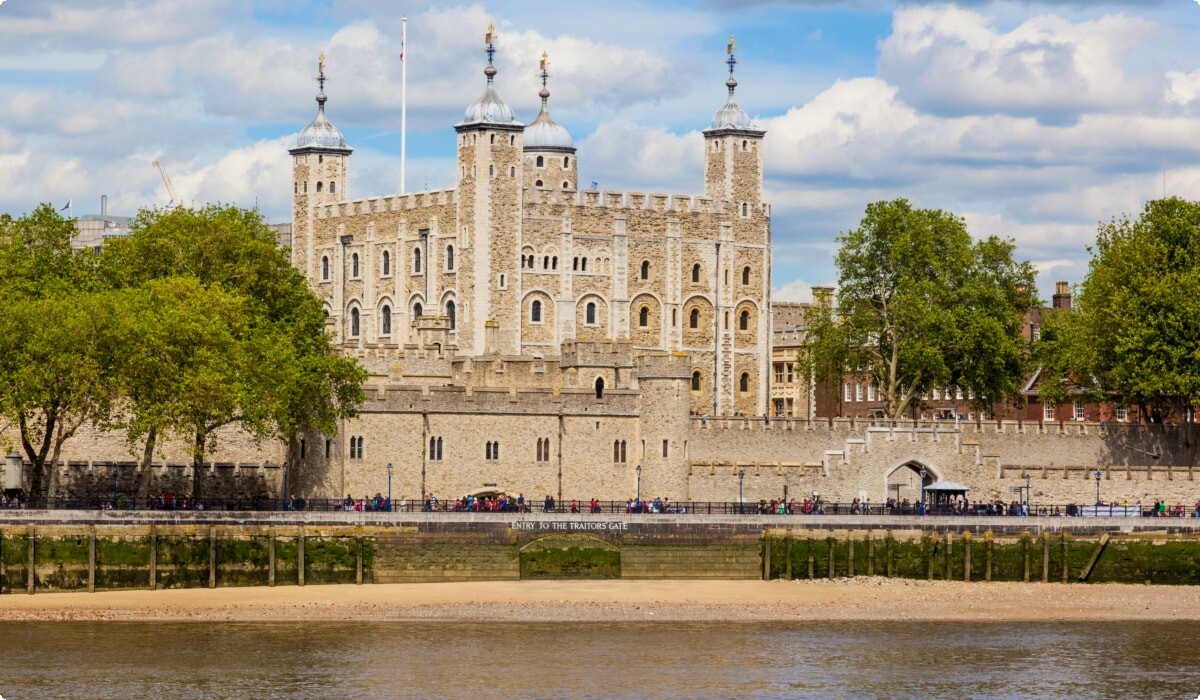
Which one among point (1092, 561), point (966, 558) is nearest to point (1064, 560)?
point (1092, 561)

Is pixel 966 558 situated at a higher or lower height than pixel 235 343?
lower

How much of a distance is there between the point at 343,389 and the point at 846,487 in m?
18.0

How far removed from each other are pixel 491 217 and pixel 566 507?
36681 millimetres

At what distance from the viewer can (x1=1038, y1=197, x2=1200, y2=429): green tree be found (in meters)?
96.1

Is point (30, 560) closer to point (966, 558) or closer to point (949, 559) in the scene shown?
point (949, 559)

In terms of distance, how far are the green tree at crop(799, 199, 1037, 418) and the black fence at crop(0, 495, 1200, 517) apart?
18632 millimetres

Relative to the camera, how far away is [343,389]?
83438 mm

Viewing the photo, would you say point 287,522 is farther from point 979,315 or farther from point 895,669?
point 979,315

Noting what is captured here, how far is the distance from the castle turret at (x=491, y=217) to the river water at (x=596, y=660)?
4636cm

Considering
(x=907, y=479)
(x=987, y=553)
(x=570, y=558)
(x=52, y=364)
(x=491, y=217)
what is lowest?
(x=570, y=558)

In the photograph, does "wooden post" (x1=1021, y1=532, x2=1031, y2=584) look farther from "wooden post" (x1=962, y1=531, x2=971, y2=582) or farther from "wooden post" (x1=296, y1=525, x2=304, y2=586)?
"wooden post" (x1=296, y1=525, x2=304, y2=586)

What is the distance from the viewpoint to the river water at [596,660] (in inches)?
2311

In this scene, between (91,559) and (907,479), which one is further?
(907,479)

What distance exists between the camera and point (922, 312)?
337ft
